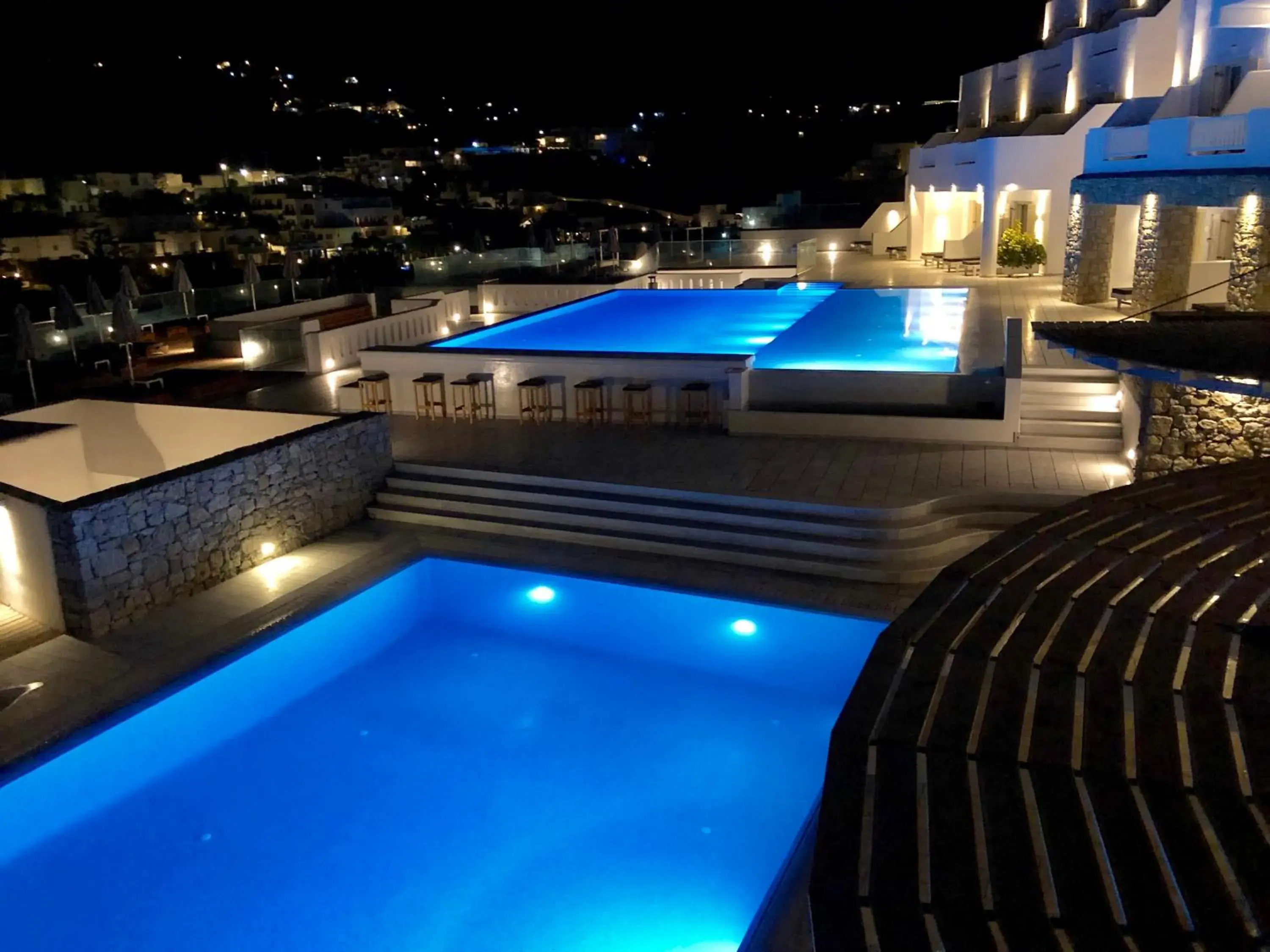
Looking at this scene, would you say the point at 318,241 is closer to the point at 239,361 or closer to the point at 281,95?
the point at 239,361

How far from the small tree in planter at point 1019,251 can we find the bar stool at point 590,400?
40.4ft

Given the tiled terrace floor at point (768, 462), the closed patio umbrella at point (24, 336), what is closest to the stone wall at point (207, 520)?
the tiled terrace floor at point (768, 462)

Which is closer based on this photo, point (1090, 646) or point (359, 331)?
point (1090, 646)

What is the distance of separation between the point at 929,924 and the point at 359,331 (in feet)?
45.2

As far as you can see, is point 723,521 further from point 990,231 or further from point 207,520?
point 990,231

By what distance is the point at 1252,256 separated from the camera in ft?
35.0

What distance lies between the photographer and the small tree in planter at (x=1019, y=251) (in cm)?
1970

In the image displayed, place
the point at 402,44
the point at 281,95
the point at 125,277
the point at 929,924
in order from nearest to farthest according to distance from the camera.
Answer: the point at 929,924 → the point at 125,277 → the point at 402,44 → the point at 281,95

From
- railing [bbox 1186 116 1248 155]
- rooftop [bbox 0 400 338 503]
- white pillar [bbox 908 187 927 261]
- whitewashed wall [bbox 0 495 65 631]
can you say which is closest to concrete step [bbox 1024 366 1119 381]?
railing [bbox 1186 116 1248 155]

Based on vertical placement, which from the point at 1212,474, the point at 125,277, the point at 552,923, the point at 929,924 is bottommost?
the point at 552,923

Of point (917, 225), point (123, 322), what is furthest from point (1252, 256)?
point (917, 225)

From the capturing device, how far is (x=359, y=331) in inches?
602

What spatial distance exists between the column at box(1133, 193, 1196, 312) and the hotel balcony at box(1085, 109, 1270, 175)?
0.64 metres

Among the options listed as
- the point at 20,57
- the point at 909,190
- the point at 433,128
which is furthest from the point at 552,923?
the point at 433,128
